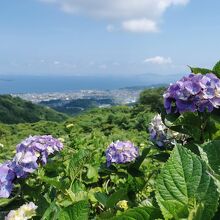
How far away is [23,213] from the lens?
1.81m

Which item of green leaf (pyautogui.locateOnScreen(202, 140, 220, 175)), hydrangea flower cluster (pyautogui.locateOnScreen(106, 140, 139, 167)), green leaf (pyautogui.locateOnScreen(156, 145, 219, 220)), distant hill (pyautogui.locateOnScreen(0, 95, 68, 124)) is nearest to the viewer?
green leaf (pyautogui.locateOnScreen(156, 145, 219, 220))

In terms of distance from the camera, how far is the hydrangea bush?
2.93 ft

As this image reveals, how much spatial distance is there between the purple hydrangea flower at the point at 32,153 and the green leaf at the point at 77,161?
0.64 ft

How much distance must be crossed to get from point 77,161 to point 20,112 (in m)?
57.8

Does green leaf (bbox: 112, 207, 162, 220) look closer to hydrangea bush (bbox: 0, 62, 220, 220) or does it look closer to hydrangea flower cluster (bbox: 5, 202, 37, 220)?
hydrangea bush (bbox: 0, 62, 220, 220)

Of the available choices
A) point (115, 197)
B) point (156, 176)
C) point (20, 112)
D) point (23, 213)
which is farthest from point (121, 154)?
point (20, 112)

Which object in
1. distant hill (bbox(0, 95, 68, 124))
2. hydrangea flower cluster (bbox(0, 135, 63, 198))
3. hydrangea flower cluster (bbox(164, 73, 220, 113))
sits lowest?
distant hill (bbox(0, 95, 68, 124))

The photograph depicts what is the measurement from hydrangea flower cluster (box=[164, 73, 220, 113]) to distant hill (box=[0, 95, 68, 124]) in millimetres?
53210

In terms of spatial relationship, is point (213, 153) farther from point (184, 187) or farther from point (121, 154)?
point (121, 154)

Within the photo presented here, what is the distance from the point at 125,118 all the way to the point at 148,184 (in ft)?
51.6

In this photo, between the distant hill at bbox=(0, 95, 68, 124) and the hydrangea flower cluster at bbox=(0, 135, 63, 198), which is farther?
the distant hill at bbox=(0, 95, 68, 124)

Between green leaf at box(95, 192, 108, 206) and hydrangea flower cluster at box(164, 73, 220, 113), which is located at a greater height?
hydrangea flower cluster at box(164, 73, 220, 113)

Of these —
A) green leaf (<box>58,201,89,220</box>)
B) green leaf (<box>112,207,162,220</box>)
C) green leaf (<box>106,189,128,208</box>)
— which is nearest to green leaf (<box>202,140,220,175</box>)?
green leaf (<box>112,207,162,220</box>)

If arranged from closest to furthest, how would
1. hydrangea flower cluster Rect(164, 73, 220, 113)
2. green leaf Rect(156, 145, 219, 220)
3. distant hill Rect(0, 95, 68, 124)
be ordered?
1. green leaf Rect(156, 145, 219, 220)
2. hydrangea flower cluster Rect(164, 73, 220, 113)
3. distant hill Rect(0, 95, 68, 124)
